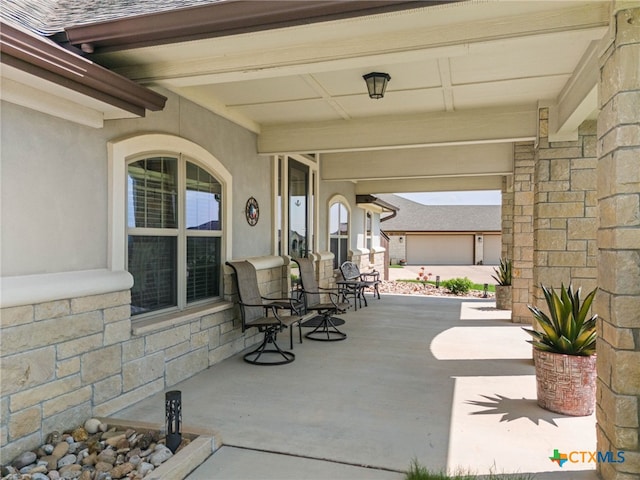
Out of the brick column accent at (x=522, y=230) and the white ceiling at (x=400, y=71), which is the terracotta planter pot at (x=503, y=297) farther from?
the white ceiling at (x=400, y=71)

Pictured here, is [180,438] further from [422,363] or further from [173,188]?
[422,363]

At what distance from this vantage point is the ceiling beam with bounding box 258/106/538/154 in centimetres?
502

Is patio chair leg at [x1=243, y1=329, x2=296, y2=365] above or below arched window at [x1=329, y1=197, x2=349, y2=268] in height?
below

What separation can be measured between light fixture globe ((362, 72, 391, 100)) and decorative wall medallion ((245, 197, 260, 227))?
248 cm

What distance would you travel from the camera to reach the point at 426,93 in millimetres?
4535

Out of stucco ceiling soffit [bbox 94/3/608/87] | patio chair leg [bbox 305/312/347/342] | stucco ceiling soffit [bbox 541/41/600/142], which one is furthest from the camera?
patio chair leg [bbox 305/312/347/342]

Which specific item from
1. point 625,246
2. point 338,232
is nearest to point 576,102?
point 625,246

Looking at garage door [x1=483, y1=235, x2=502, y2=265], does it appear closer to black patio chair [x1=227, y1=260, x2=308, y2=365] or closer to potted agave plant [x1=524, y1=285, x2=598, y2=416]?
black patio chair [x1=227, y1=260, x2=308, y2=365]

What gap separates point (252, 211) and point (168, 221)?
66.7 inches

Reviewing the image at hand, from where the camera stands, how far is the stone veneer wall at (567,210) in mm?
4871

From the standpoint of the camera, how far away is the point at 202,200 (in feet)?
16.1

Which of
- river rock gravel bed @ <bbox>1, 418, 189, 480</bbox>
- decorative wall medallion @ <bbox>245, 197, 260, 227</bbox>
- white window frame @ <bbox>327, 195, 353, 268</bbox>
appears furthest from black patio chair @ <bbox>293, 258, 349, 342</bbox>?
river rock gravel bed @ <bbox>1, 418, 189, 480</bbox>

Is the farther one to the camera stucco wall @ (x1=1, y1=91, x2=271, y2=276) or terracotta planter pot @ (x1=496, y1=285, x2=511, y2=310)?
terracotta planter pot @ (x1=496, y1=285, x2=511, y2=310)

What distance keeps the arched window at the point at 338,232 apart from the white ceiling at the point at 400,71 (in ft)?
15.2
